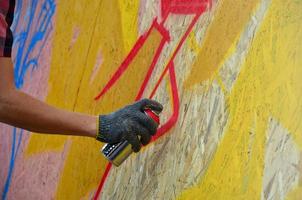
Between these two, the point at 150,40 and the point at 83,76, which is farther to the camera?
the point at 83,76

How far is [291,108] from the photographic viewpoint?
1.92m

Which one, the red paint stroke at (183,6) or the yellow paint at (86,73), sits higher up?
the red paint stroke at (183,6)

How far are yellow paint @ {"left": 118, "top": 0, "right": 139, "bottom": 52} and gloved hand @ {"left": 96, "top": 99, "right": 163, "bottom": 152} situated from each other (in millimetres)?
709

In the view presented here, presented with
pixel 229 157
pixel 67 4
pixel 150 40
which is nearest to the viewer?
pixel 229 157

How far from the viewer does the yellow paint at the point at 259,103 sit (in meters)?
1.93

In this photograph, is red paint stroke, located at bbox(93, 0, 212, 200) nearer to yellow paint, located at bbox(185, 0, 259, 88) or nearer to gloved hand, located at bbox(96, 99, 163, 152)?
yellow paint, located at bbox(185, 0, 259, 88)

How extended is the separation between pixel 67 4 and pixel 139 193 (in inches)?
62.6

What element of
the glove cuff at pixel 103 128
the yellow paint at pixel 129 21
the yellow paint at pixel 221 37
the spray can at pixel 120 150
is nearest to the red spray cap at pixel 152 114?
the spray can at pixel 120 150

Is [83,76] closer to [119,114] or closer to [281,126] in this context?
[119,114]

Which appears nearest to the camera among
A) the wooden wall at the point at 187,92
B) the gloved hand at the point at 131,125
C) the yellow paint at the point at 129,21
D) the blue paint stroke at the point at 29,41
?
the wooden wall at the point at 187,92

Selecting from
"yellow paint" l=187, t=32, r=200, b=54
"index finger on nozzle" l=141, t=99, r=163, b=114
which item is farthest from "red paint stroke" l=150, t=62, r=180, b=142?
"index finger on nozzle" l=141, t=99, r=163, b=114

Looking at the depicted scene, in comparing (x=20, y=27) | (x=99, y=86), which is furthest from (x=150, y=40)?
(x=20, y=27)

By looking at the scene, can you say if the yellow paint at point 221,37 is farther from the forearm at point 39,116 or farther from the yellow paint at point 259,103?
the forearm at point 39,116

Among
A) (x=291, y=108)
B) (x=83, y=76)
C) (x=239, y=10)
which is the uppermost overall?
(x=239, y=10)
